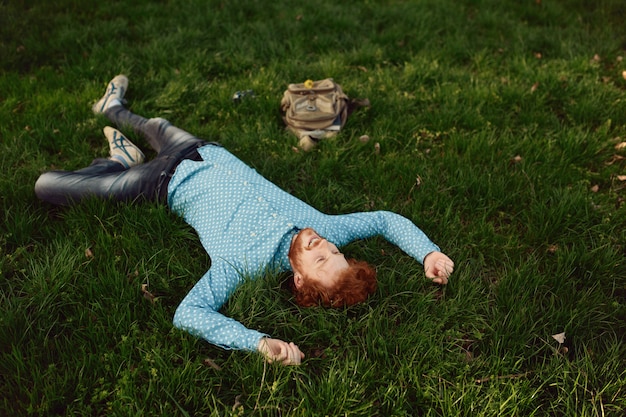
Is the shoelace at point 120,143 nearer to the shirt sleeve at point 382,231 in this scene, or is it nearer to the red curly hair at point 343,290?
the shirt sleeve at point 382,231

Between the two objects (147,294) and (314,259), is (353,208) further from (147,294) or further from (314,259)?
(147,294)

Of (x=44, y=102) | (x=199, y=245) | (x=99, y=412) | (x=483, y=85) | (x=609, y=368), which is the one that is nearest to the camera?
(x=99, y=412)

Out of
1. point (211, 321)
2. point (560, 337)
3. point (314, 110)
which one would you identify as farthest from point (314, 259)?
point (314, 110)

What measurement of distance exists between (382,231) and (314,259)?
0.68 m

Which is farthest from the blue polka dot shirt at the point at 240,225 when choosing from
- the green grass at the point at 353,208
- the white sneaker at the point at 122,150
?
the white sneaker at the point at 122,150

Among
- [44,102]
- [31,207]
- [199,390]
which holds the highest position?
[44,102]

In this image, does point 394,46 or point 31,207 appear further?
point 394,46

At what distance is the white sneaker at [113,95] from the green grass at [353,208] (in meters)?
0.15

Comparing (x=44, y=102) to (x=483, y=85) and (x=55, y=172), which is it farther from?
(x=483, y=85)

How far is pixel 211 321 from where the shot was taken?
8.48ft

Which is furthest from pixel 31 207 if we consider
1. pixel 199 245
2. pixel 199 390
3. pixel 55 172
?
pixel 199 390

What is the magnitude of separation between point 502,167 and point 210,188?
2.50 metres

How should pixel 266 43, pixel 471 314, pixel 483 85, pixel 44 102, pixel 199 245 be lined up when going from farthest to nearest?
pixel 266 43, pixel 483 85, pixel 44 102, pixel 199 245, pixel 471 314

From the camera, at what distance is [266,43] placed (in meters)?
5.73
